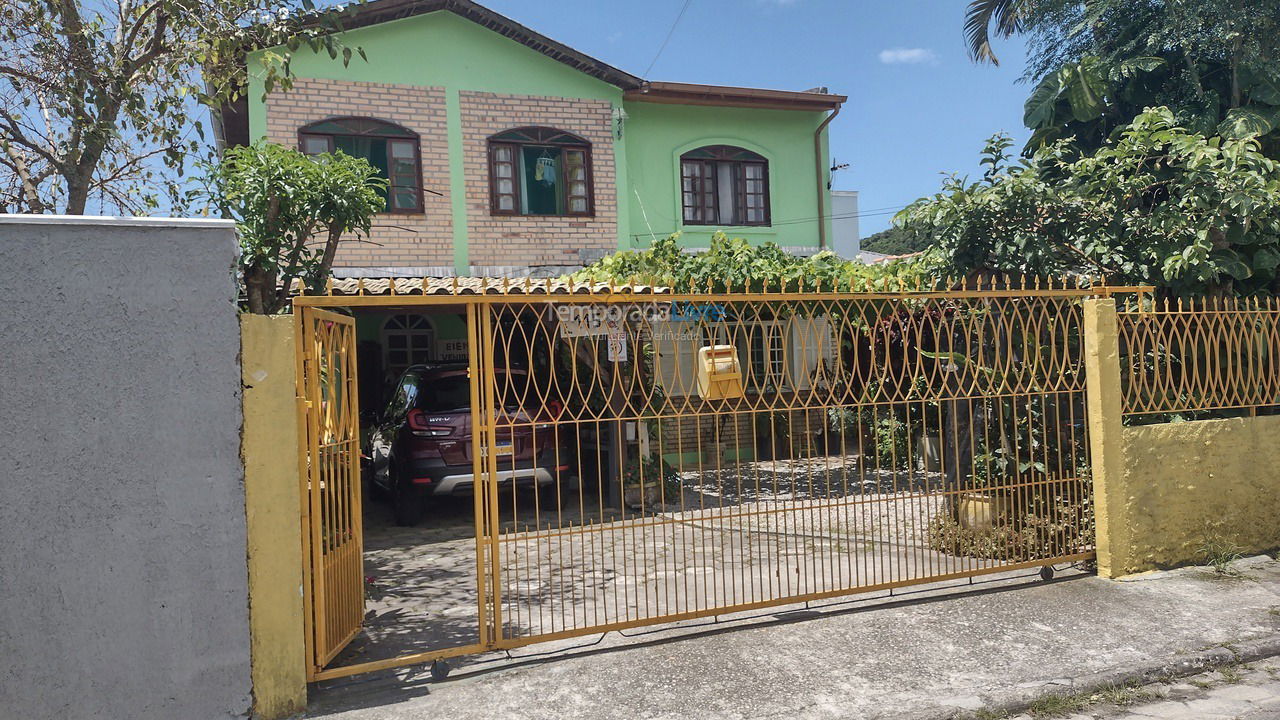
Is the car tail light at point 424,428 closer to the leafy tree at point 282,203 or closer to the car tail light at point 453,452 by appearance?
the car tail light at point 453,452

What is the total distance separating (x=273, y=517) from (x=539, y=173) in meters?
9.18

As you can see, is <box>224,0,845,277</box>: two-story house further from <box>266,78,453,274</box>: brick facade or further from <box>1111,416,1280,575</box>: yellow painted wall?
<box>1111,416,1280,575</box>: yellow painted wall

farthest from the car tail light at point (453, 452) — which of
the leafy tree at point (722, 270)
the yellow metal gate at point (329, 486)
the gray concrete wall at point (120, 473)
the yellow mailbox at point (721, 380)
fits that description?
the gray concrete wall at point (120, 473)

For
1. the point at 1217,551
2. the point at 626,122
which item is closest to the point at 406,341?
the point at 626,122

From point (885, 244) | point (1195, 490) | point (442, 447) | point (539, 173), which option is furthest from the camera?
point (885, 244)

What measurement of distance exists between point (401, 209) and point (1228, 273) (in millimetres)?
9666

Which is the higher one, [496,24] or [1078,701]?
[496,24]

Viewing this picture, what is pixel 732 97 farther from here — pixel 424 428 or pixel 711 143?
pixel 424 428

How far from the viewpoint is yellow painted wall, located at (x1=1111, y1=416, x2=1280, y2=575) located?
566cm

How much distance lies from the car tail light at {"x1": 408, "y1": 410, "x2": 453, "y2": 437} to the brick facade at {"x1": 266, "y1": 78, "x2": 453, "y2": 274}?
14.1 ft

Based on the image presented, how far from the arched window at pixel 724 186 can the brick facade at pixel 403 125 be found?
12.5ft

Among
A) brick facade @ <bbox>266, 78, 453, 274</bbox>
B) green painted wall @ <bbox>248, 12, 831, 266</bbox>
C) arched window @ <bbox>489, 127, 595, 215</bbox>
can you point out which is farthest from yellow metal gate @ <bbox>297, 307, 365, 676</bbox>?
arched window @ <bbox>489, 127, 595, 215</bbox>

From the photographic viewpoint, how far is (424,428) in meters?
7.75

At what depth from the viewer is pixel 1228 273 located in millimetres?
6094
